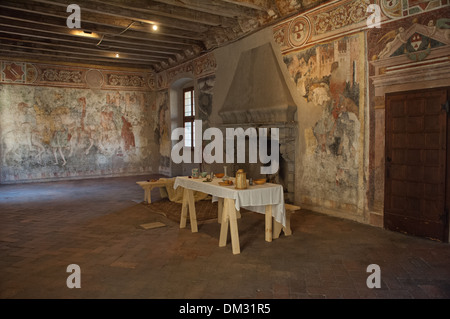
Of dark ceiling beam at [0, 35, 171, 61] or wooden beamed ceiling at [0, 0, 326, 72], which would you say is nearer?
wooden beamed ceiling at [0, 0, 326, 72]

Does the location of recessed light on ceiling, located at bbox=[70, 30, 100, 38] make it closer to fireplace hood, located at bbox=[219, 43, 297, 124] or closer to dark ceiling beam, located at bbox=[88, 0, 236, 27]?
dark ceiling beam, located at bbox=[88, 0, 236, 27]

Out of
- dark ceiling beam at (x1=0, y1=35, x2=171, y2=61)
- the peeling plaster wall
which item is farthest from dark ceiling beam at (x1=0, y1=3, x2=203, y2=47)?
the peeling plaster wall

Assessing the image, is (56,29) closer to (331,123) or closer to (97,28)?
(97,28)

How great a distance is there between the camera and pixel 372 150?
5.39 meters

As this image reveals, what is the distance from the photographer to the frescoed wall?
10656 millimetres

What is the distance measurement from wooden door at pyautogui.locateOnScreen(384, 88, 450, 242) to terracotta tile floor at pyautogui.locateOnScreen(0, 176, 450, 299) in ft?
0.86

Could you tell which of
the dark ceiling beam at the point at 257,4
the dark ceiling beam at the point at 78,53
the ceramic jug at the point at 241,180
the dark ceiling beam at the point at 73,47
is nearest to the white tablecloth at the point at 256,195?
the ceramic jug at the point at 241,180

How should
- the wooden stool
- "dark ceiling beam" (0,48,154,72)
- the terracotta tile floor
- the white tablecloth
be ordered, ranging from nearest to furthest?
the terracotta tile floor
the white tablecloth
the wooden stool
"dark ceiling beam" (0,48,154,72)

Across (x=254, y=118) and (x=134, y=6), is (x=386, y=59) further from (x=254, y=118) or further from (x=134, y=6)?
(x=134, y=6)

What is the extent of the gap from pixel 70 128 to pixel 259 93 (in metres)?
7.18

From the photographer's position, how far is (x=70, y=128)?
1148 cm

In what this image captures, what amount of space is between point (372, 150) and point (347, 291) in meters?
2.85

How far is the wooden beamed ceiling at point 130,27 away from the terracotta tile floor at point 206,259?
4.01 metres

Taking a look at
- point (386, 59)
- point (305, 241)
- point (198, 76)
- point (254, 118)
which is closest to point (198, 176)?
point (305, 241)
